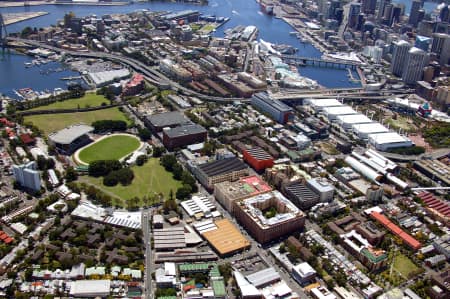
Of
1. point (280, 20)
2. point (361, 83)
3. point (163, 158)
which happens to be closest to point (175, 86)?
point (163, 158)

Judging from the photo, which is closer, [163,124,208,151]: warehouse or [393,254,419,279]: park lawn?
[393,254,419,279]: park lawn

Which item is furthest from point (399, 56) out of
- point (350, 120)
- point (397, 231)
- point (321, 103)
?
point (397, 231)

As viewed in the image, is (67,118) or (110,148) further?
(67,118)

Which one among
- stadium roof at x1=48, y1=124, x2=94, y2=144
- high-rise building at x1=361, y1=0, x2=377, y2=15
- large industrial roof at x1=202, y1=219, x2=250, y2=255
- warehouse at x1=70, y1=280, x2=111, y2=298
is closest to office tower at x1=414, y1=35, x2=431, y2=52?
high-rise building at x1=361, y1=0, x2=377, y2=15

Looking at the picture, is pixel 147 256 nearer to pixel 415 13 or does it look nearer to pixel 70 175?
pixel 70 175

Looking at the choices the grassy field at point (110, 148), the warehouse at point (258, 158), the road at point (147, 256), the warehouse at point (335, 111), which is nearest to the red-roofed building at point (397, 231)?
the warehouse at point (258, 158)

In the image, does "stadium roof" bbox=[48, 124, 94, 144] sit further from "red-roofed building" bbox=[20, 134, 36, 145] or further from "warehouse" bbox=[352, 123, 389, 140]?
"warehouse" bbox=[352, 123, 389, 140]
